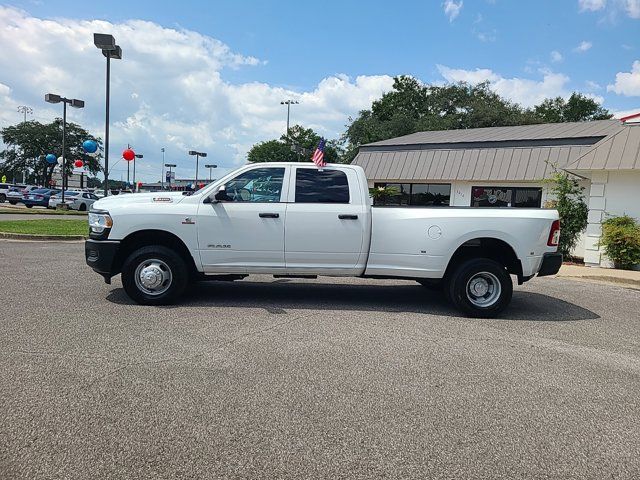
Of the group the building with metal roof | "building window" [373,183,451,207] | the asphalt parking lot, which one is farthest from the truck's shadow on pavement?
"building window" [373,183,451,207]

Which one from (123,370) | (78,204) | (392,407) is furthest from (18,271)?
(78,204)

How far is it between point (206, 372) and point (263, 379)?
0.53 meters

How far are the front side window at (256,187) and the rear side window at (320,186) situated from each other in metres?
0.29

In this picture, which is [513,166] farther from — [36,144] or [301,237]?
[36,144]

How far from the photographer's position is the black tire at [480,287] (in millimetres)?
6949

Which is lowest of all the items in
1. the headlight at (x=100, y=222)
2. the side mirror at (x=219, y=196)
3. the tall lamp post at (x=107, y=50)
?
the headlight at (x=100, y=222)

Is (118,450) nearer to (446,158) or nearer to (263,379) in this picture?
(263,379)

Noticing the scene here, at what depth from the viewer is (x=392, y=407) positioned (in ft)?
12.7

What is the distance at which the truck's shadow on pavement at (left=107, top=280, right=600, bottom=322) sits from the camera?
7254mm

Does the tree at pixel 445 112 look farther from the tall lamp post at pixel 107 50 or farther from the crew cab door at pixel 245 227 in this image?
the crew cab door at pixel 245 227

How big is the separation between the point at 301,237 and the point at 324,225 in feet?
1.17

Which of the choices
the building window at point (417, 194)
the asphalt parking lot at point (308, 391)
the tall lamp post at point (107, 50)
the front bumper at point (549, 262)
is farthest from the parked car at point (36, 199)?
the front bumper at point (549, 262)

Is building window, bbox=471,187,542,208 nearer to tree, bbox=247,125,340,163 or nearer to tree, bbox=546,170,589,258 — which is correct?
tree, bbox=546,170,589,258

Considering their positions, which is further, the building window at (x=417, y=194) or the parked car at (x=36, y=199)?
the parked car at (x=36, y=199)
